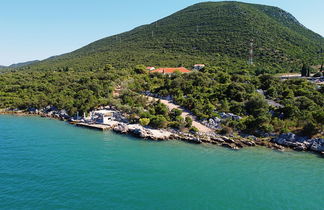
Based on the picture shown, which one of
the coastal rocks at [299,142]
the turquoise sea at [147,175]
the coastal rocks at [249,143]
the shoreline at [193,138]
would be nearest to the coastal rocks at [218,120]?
the shoreline at [193,138]

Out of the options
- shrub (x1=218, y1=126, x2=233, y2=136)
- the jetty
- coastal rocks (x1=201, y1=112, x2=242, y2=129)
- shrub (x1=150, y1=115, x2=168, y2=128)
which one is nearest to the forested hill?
coastal rocks (x1=201, y1=112, x2=242, y2=129)

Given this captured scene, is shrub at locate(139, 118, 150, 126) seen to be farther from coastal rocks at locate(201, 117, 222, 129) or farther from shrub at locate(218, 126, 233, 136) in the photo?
shrub at locate(218, 126, 233, 136)

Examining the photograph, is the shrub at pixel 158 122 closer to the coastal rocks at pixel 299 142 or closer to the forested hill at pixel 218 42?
the coastal rocks at pixel 299 142

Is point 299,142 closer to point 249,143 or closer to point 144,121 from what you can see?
point 249,143

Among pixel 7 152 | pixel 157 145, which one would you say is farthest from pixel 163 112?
pixel 7 152

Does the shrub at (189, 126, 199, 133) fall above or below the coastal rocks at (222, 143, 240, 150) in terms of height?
above

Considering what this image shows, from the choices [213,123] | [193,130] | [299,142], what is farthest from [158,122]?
[299,142]

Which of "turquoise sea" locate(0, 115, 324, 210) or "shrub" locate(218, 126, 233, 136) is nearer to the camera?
"turquoise sea" locate(0, 115, 324, 210)
